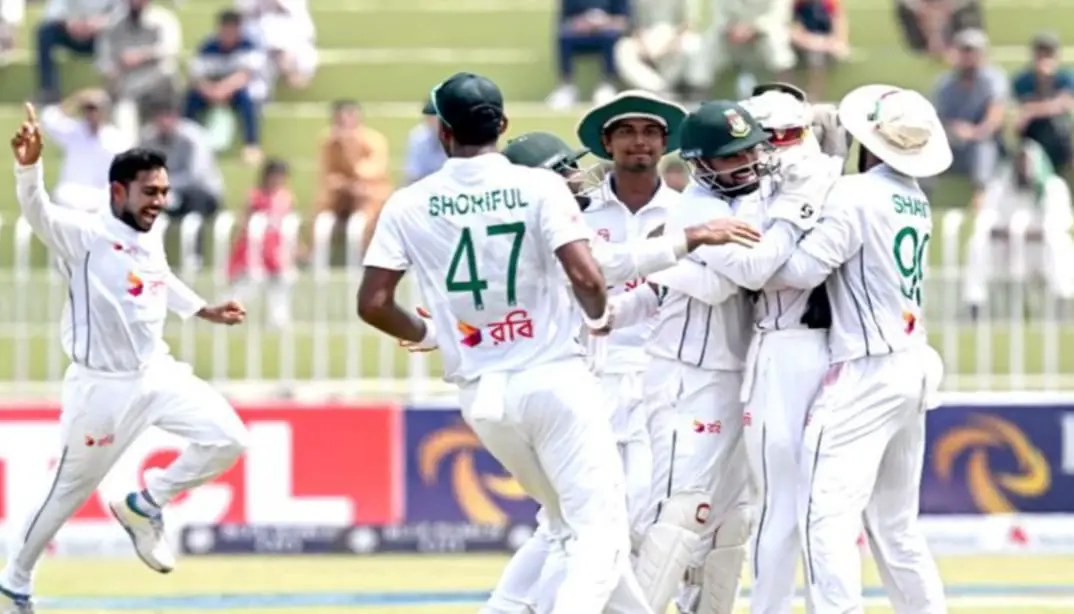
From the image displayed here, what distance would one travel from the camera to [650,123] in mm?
11227

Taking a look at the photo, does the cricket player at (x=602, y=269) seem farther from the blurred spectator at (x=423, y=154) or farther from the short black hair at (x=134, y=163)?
the blurred spectator at (x=423, y=154)

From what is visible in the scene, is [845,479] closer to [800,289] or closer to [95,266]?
[800,289]

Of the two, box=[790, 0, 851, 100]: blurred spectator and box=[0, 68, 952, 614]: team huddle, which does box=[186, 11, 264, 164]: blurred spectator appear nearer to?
box=[790, 0, 851, 100]: blurred spectator

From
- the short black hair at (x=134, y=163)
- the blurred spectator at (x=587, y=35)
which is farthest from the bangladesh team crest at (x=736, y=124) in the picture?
the blurred spectator at (x=587, y=35)

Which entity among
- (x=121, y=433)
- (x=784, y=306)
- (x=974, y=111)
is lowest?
(x=121, y=433)

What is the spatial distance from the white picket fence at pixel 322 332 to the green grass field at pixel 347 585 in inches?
72.2

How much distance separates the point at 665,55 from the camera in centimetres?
2203

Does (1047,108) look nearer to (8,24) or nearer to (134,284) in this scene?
(8,24)

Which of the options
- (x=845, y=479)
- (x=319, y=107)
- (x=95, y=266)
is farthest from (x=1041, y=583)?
(x=319, y=107)

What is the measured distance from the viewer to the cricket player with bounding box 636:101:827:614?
10508 mm

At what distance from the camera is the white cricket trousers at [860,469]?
34.1 feet

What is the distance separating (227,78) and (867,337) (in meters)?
12.6

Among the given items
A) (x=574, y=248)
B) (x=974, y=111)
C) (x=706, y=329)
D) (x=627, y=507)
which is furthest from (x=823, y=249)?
(x=974, y=111)

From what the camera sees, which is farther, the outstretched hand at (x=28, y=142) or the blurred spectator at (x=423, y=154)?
the blurred spectator at (x=423, y=154)
